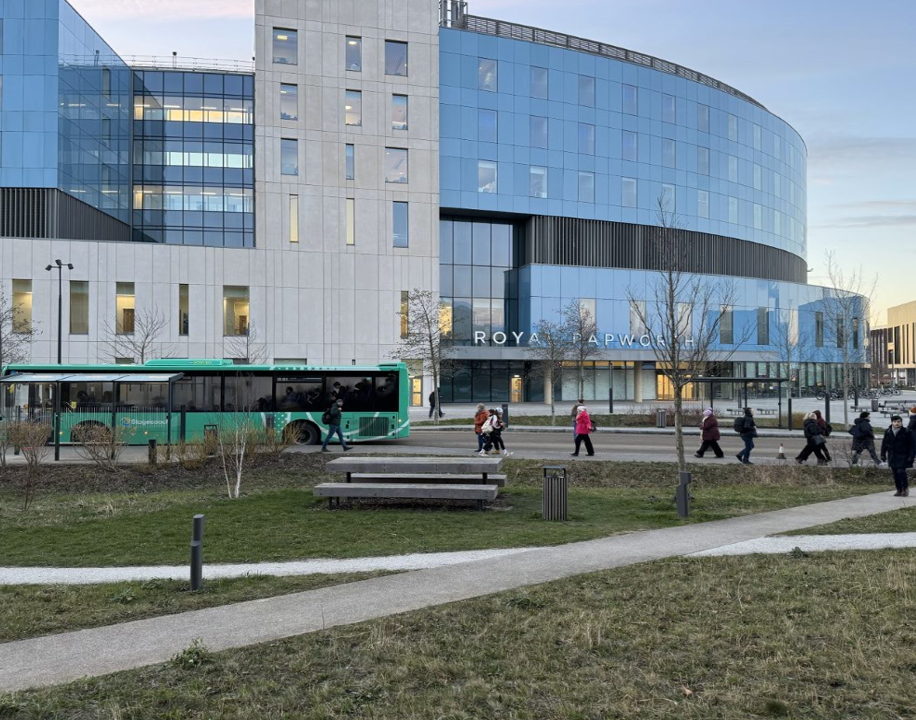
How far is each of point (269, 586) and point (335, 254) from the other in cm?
4664

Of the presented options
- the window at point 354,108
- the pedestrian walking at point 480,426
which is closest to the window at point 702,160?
the window at point 354,108

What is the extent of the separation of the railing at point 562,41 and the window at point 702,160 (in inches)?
242

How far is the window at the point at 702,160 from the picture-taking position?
67.4 meters

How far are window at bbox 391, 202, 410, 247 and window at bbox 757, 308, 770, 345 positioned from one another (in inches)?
1339

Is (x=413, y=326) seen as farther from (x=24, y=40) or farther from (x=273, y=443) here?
(x=24, y=40)

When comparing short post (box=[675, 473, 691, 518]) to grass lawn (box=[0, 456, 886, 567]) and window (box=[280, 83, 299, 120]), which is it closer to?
grass lawn (box=[0, 456, 886, 567])

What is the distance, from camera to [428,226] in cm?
5575

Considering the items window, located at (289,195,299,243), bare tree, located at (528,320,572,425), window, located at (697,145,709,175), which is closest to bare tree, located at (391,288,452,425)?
bare tree, located at (528,320,572,425)

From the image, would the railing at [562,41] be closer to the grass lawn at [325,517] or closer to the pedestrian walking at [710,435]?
the pedestrian walking at [710,435]

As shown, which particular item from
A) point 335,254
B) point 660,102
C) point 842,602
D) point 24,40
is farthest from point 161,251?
point 842,602

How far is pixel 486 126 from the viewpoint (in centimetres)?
5903

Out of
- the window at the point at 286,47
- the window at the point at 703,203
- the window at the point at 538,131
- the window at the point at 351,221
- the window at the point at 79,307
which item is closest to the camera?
the window at the point at 79,307

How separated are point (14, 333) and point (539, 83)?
40.9 meters

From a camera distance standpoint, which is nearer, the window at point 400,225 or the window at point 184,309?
the window at point 184,309
